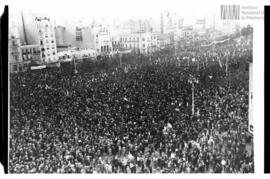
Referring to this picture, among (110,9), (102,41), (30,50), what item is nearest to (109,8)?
(110,9)

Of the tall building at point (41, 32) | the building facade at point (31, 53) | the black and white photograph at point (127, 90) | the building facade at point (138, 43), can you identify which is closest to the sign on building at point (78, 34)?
the black and white photograph at point (127, 90)

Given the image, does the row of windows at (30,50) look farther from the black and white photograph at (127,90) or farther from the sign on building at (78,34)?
the sign on building at (78,34)

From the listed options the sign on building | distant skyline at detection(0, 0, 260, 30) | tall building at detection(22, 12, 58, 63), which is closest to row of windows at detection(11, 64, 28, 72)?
tall building at detection(22, 12, 58, 63)

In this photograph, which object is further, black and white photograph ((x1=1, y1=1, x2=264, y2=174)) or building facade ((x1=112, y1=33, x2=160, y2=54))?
building facade ((x1=112, y1=33, x2=160, y2=54))

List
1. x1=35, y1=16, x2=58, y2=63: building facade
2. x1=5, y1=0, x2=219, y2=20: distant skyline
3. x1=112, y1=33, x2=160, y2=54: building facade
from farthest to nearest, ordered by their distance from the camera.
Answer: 1. x1=112, y1=33, x2=160, y2=54: building facade
2. x1=35, y1=16, x2=58, y2=63: building facade
3. x1=5, y1=0, x2=219, y2=20: distant skyline

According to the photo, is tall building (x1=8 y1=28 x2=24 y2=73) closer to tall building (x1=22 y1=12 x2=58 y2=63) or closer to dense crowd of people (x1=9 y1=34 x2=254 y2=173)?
tall building (x1=22 y1=12 x2=58 y2=63)

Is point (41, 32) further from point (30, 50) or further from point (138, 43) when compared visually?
point (138, 43)

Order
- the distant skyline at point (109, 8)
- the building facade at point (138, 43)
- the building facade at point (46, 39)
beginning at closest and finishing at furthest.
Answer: the distant skyline at point (109, 8) → the building facade at point (46, 39) → the building facade at point (138, 43)
